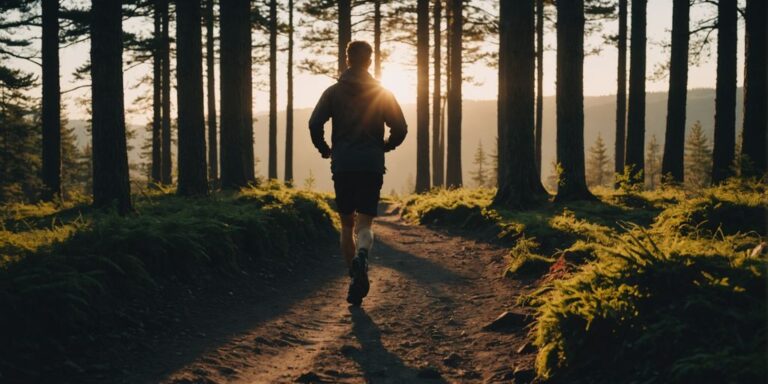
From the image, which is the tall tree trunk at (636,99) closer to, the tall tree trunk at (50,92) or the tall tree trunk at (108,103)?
the tall tree trunk at (108,103)

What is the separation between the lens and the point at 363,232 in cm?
580

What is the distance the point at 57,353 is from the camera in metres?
3.85

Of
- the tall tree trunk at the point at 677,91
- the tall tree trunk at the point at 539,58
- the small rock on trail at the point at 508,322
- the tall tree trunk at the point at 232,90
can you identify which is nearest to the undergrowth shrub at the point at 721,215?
the small rock on trail at the point at 508,322

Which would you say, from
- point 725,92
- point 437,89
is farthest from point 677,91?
point 437,89

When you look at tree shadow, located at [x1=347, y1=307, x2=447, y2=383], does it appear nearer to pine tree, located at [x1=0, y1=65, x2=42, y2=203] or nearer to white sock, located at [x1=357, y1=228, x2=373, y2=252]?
white sock, located at [x1=357, y1=228, x2=373, y2=252]

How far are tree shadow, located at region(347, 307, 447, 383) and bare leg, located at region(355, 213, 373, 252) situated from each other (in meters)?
0.84

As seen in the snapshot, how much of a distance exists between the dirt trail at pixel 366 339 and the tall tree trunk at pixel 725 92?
30.6ft

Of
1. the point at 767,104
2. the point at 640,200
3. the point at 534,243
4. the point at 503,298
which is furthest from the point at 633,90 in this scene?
the point at 503,298

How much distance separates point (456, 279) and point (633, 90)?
13.6m

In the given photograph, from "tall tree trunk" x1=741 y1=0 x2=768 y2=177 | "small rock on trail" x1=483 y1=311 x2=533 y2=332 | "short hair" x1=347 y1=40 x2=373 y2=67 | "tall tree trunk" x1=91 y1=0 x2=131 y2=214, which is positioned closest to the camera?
"small rock on trail" x1=483 y1=311 x2=533 y2=332

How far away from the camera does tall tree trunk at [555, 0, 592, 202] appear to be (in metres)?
11.8

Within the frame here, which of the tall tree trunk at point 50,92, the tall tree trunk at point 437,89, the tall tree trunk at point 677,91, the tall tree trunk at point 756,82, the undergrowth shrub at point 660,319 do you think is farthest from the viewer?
the tall tree trunk at point 437,89

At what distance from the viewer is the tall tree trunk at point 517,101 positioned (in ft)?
38.1

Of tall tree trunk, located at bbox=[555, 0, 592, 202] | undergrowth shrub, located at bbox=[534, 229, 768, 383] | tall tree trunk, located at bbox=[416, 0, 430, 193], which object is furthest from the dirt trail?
tall tree trunk, located at bbox=[416, 0, 430, 193]
